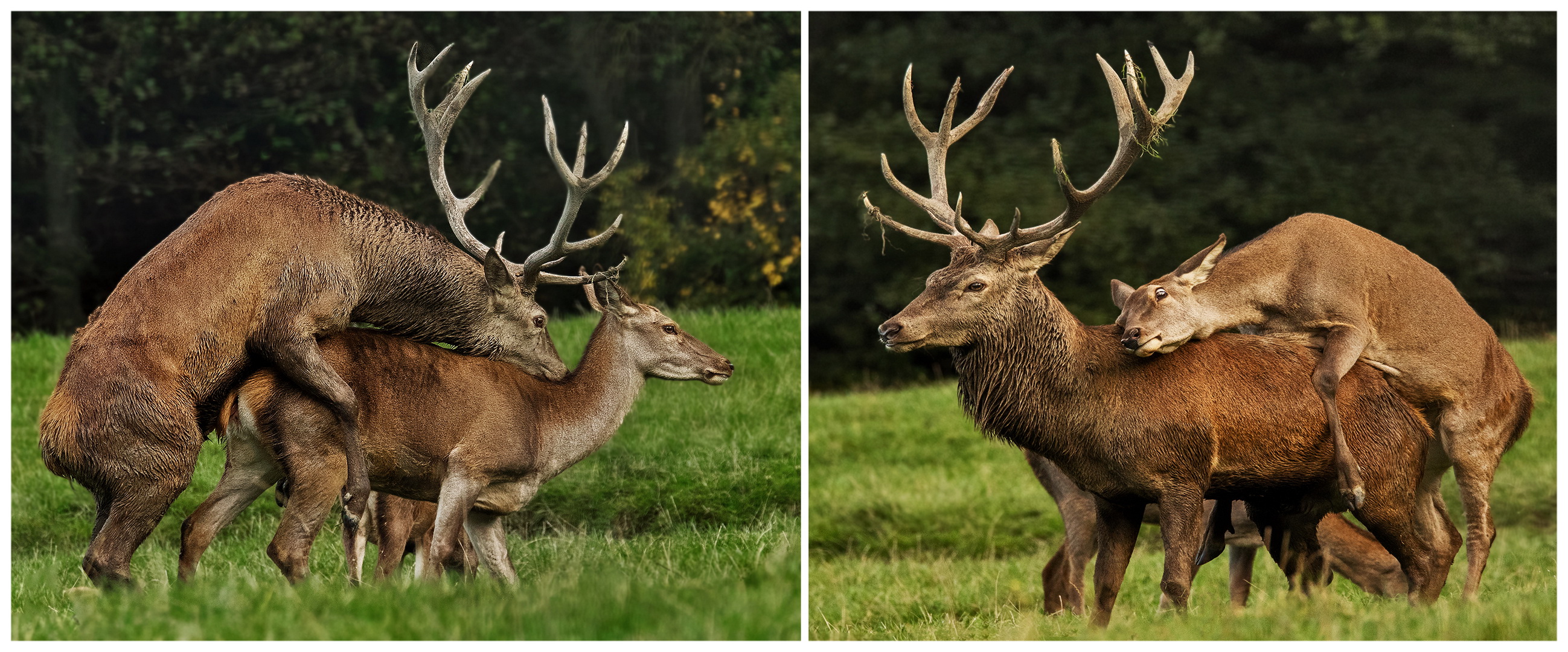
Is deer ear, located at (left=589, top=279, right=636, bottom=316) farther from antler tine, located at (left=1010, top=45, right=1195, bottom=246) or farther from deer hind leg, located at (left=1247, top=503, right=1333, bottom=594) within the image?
deer hind leg, located at (left=1247, top=503, right=1333, bottom=594)

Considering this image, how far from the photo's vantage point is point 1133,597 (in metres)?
6.89

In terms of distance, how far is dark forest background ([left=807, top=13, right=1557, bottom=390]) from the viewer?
1083cm

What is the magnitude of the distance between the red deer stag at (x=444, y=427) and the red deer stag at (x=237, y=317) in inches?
4.4

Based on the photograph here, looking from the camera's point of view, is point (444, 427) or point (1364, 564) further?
point (1364, 564)

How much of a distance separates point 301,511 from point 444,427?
544 millimetres

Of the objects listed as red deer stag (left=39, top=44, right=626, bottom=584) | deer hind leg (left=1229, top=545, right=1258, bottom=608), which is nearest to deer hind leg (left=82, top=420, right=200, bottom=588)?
red deer stag (left=39, top=44, right=626, bottom=584)

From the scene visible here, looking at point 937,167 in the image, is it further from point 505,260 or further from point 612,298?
point 505,260

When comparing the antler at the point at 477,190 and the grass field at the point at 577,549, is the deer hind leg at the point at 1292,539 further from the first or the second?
the antler at the point at 477,190

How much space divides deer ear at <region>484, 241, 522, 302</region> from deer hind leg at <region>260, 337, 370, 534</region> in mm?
662

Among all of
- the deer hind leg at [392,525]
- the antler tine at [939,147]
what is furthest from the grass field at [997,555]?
the deer hind leg at [392,525]

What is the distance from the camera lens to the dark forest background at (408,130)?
9242mm

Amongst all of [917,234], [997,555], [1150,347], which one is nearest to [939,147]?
[917,234]

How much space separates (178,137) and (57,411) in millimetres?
7085

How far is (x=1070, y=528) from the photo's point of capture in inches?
253
